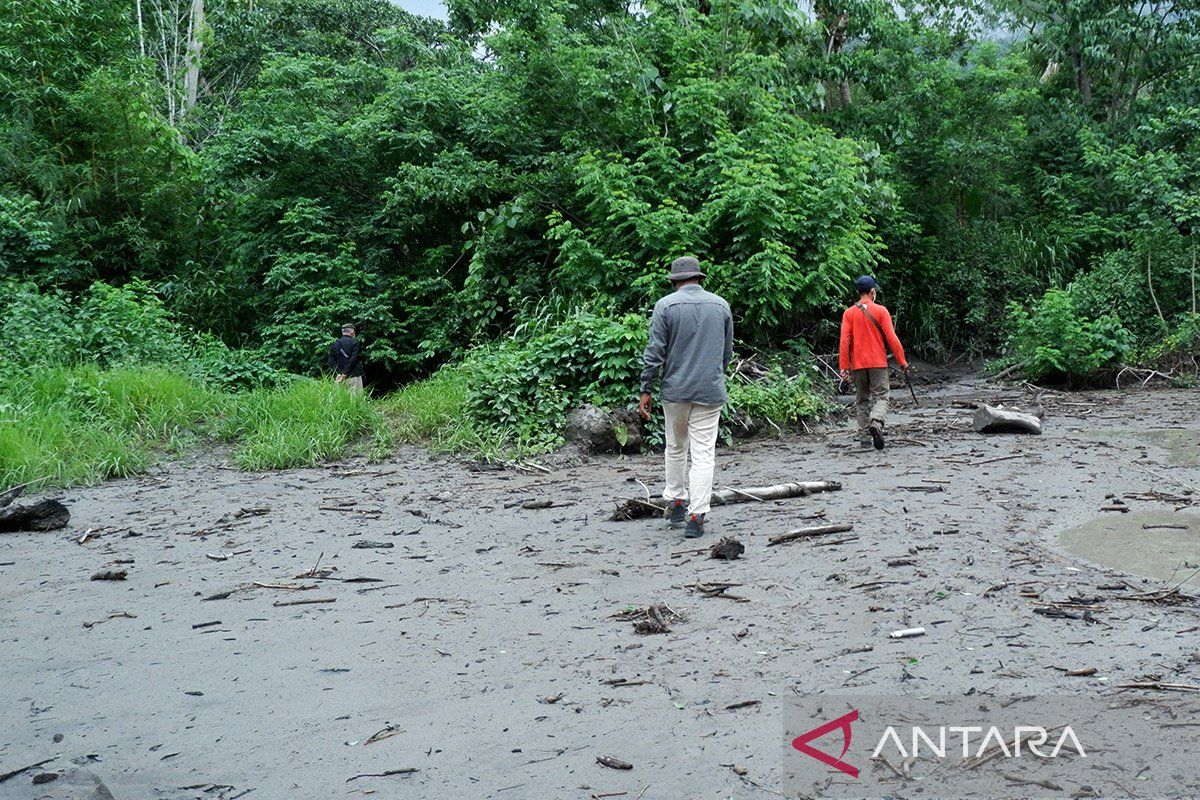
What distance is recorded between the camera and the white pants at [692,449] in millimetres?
7391

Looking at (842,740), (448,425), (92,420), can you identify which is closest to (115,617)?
(842,740)

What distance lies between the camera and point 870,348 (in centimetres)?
1109

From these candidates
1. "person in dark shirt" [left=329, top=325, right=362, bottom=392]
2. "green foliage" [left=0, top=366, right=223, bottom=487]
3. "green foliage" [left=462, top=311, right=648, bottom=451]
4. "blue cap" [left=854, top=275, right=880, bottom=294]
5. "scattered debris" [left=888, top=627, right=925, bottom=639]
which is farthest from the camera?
"person in dark shirt" [left=329, top=325, right=362, bottom=392]

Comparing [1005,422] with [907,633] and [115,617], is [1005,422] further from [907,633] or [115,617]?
[115,617]

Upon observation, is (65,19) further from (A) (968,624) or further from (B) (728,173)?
(A) (968,624)

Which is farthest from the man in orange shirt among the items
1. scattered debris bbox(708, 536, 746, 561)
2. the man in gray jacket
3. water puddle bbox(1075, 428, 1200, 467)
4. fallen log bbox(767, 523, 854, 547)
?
scattered debris bbox(708, 536, 746, 561)

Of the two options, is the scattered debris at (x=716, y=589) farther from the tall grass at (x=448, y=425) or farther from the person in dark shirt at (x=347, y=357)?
the person in dark shirt at (x=347, y=357)

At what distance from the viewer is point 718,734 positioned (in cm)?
396

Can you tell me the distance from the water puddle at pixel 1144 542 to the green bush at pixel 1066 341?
33.3 feet

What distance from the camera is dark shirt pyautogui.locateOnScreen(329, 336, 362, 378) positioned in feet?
50.0

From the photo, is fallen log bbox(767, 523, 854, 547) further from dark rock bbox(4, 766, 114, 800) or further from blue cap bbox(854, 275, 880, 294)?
blue cap bbox(854, 275, 880, 294)

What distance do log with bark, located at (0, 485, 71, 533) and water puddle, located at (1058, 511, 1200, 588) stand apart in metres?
7.87

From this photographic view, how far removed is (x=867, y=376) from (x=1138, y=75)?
16.5 metres

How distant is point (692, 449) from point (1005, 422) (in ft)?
19.2
